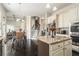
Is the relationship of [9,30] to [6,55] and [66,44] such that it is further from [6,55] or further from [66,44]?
[66,44]

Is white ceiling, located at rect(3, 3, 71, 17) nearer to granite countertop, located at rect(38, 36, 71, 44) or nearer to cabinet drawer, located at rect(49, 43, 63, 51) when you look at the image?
granite countertop, located at rect(38, 36, 71, 44)

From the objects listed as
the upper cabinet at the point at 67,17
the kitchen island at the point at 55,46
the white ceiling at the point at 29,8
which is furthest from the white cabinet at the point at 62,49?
the white ceiling at the point at 29,8

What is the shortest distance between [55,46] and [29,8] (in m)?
0.74

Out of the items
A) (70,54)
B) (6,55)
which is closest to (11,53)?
(6,55)

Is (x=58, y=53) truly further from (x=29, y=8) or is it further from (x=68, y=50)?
(x=29, y=8)

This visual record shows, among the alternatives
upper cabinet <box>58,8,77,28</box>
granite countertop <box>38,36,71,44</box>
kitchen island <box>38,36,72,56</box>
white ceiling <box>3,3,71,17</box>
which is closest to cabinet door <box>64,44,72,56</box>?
kitchen island <box>38,36,72,56</box>

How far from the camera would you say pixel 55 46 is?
1656 millimetres

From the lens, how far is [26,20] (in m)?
1.64

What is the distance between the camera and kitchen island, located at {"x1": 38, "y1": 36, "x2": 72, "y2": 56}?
1.66m

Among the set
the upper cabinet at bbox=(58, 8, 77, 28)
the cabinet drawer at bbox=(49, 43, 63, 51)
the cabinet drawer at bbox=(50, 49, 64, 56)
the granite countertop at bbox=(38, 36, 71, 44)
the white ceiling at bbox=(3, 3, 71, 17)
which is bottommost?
the cabinet drawer at bbox=(50, 49, 64, 56)

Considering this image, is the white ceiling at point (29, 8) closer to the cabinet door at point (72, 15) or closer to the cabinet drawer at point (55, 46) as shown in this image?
the cabinet door at point (72, 15)


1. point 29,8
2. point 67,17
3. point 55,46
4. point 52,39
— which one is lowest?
point 55,46

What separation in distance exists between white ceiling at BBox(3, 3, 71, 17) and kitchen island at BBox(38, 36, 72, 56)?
420 millimetres

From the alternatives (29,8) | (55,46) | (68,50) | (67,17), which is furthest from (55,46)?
(29,8)
